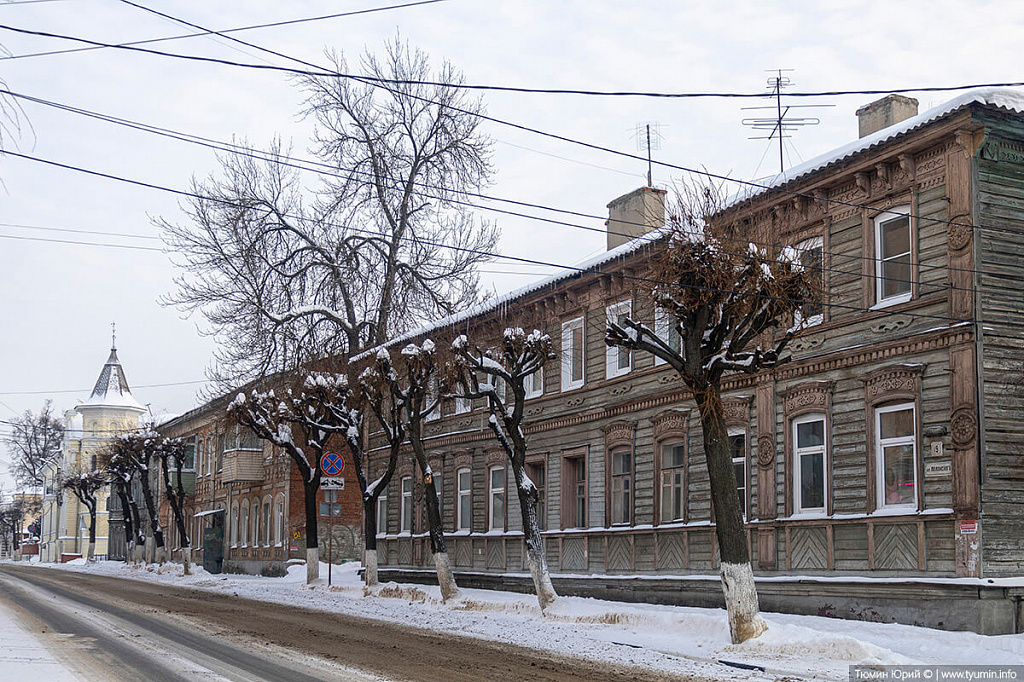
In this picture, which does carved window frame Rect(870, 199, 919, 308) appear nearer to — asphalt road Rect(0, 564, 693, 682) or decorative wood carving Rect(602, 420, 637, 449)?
decorative wood carving Rect(602, 420, 637, 449)

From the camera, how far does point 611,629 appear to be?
1908cm

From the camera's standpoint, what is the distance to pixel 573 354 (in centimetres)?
2880

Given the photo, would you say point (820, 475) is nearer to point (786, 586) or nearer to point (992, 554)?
point (786, 586)

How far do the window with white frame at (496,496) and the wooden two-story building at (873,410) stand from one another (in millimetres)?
5139

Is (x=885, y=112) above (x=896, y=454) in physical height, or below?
above

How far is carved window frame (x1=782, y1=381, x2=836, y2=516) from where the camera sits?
19.6 m

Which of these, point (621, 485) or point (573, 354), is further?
point (573, 354)

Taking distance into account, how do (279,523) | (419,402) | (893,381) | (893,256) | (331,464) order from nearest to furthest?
(893,381) < (893,256) < (419,402) < (331,464) < (279,523)

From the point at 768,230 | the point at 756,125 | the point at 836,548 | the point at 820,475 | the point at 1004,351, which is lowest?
the point at 836,548

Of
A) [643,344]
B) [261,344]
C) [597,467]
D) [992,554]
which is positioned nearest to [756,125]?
[597,467]

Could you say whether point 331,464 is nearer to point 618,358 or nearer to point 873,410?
point 618,358

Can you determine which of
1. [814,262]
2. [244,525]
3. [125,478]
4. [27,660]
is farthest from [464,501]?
[125,478]

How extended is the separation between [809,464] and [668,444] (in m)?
4.73

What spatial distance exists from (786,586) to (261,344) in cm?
1748
